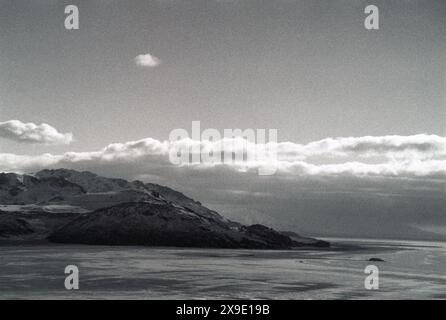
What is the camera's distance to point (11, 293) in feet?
143

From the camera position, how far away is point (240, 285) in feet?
178

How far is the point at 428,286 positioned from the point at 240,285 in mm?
23880

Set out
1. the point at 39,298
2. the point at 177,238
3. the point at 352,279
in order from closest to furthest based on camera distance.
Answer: the point at 39,298 < the point at 352,279 < the point at 177,238

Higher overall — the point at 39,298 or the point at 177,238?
the point at 39,298
